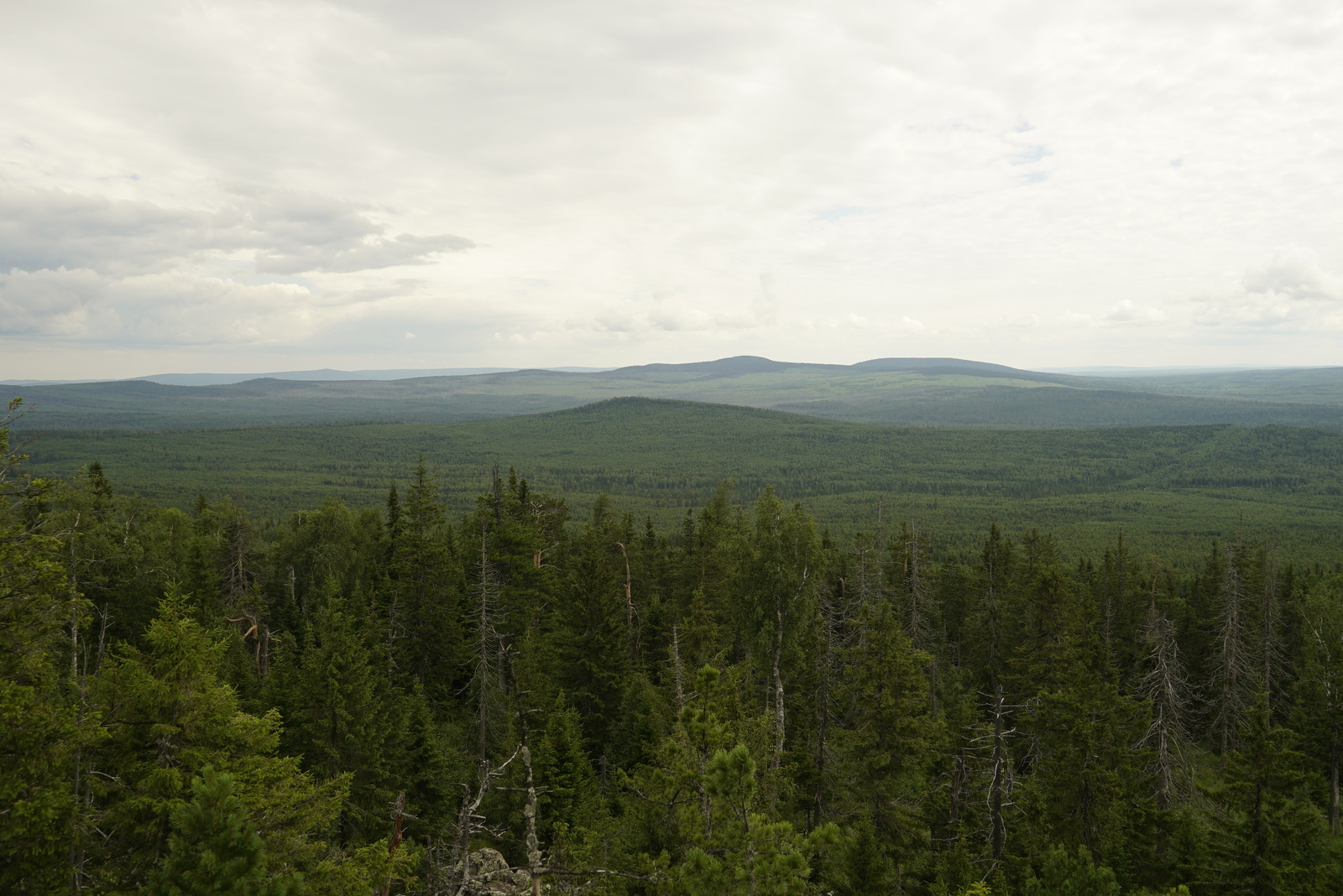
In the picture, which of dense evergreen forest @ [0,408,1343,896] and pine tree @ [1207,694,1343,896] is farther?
pine tree @ [1207,694,1343,896]

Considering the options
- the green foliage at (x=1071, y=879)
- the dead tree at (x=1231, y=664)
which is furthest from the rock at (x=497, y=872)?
the dead tree at (x=1231, y=664)

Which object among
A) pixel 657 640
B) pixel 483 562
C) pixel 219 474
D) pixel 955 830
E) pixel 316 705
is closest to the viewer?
pixel 955 830

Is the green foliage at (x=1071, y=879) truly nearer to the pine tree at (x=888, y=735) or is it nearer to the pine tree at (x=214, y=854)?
the pine tree at (x=888, y=735)

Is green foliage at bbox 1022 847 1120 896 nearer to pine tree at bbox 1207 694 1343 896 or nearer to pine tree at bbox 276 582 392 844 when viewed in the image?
pine tree at bbox 1207 694 1343 896

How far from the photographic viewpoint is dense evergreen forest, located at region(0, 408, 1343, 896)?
12125mm

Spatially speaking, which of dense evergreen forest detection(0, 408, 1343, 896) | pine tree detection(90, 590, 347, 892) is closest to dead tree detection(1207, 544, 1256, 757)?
dense evergreen forest detection(0, 408, 1343, 896)

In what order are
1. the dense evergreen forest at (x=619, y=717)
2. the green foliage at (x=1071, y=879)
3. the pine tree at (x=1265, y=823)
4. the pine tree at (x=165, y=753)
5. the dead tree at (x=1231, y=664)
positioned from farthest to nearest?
the dead tree at (x=1231, y=664) → the pine tree at (x=1265, y=823) → the green foliage at (x=1071, y=879) → the pine tree at (x=165, y=753) → the dense evergreen forest at (x=619, y=717)

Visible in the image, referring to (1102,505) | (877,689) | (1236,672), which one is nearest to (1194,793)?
(1236,672)

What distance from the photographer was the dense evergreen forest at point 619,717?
12125 millimetres

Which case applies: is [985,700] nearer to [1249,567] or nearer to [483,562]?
[1249,567]

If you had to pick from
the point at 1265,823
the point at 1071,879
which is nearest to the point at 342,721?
the point at 1071,879

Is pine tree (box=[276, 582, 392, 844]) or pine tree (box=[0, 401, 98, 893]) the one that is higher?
pine tree (box=[0, 401, 98, 893])

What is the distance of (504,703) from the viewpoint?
33250 millimetres

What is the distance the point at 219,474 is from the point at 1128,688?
19770 cm
